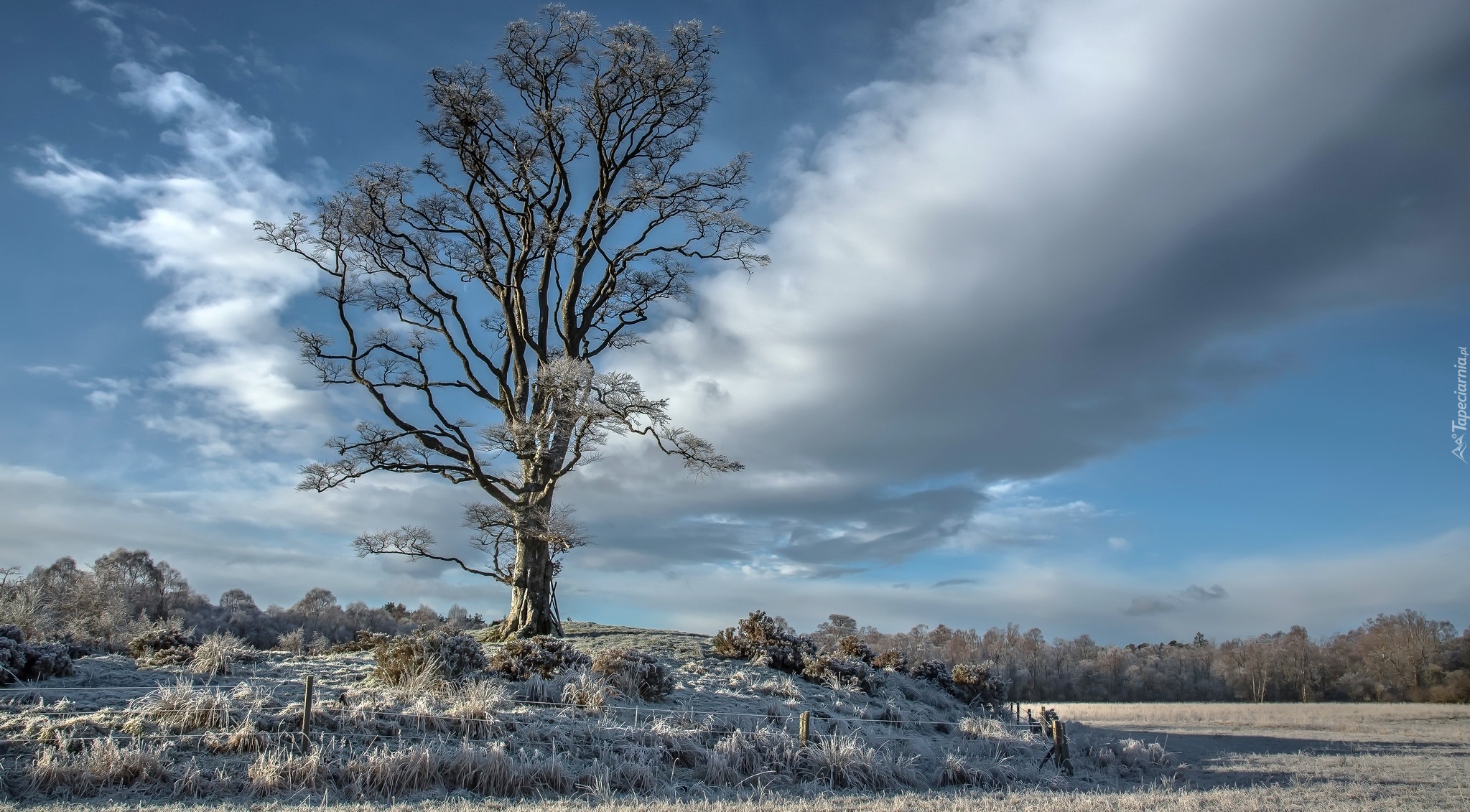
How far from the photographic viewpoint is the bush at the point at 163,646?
1251 cm

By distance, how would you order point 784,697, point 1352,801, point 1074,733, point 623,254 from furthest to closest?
point 623,254, point 1074,733, point 784,697, point 1352,801

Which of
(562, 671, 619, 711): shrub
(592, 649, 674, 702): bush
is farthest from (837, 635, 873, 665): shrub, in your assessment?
(562, 671, 619, 711): shrub

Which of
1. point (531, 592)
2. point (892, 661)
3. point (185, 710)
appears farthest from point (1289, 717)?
point (185, 710)

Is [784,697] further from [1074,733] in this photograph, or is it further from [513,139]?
[513,139]

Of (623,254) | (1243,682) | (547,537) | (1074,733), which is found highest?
(623,254)

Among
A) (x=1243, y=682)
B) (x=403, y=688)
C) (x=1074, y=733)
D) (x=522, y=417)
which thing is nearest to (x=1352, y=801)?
(x=1074, y=733)

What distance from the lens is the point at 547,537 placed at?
657 inches

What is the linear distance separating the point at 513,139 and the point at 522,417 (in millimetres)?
6691

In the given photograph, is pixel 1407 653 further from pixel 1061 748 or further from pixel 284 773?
pixel 284 773

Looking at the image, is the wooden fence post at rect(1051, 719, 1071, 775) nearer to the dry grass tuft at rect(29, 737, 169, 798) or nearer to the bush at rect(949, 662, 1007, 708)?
the bush at rect(949, 662, 1007, 708)

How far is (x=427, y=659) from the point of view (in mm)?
11797

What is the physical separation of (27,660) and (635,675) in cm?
800

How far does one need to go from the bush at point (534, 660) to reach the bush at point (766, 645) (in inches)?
197

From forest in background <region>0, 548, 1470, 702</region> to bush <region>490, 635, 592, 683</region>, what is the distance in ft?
5.11
